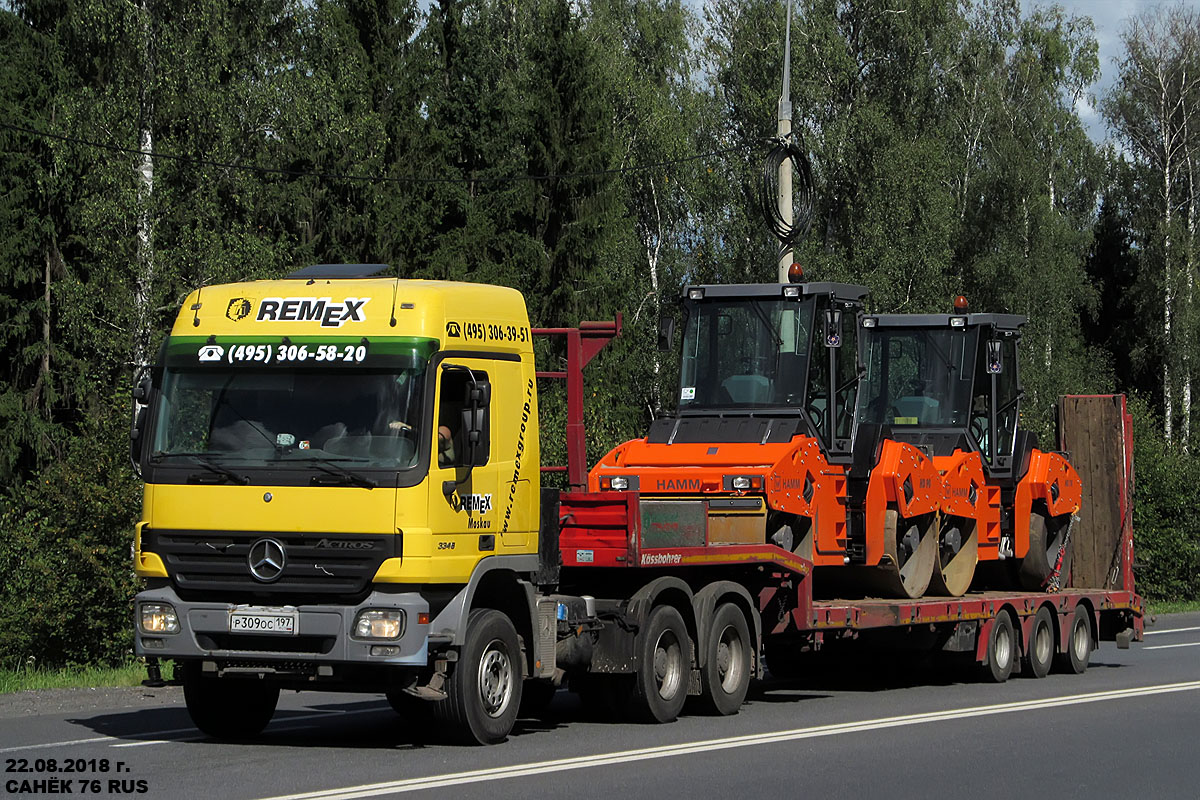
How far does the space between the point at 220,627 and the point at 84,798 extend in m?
2.02

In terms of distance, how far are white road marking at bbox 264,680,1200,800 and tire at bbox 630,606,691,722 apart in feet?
3.42

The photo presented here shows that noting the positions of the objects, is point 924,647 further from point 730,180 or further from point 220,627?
point 730,180

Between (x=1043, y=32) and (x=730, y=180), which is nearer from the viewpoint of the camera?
(x=730, y=180)

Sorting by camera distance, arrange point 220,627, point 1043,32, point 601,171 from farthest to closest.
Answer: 1. point 1043,32
2. point 601,171
3. point 220,627

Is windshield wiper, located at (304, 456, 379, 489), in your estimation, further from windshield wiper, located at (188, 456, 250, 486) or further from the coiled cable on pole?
the coiled cable on pole

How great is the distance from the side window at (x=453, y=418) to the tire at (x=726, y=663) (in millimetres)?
3435

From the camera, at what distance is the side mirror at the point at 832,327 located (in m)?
16.8

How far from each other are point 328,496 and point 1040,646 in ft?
36.2

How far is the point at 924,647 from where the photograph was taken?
17844 millimetres

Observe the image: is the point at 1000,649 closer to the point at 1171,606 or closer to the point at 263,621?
the point at 263,621

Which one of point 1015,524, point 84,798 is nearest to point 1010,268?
point 1015,524

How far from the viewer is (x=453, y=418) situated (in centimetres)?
1158

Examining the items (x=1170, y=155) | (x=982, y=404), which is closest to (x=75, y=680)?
(x=982, y=404)

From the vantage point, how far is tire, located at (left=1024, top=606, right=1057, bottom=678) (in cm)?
1919
